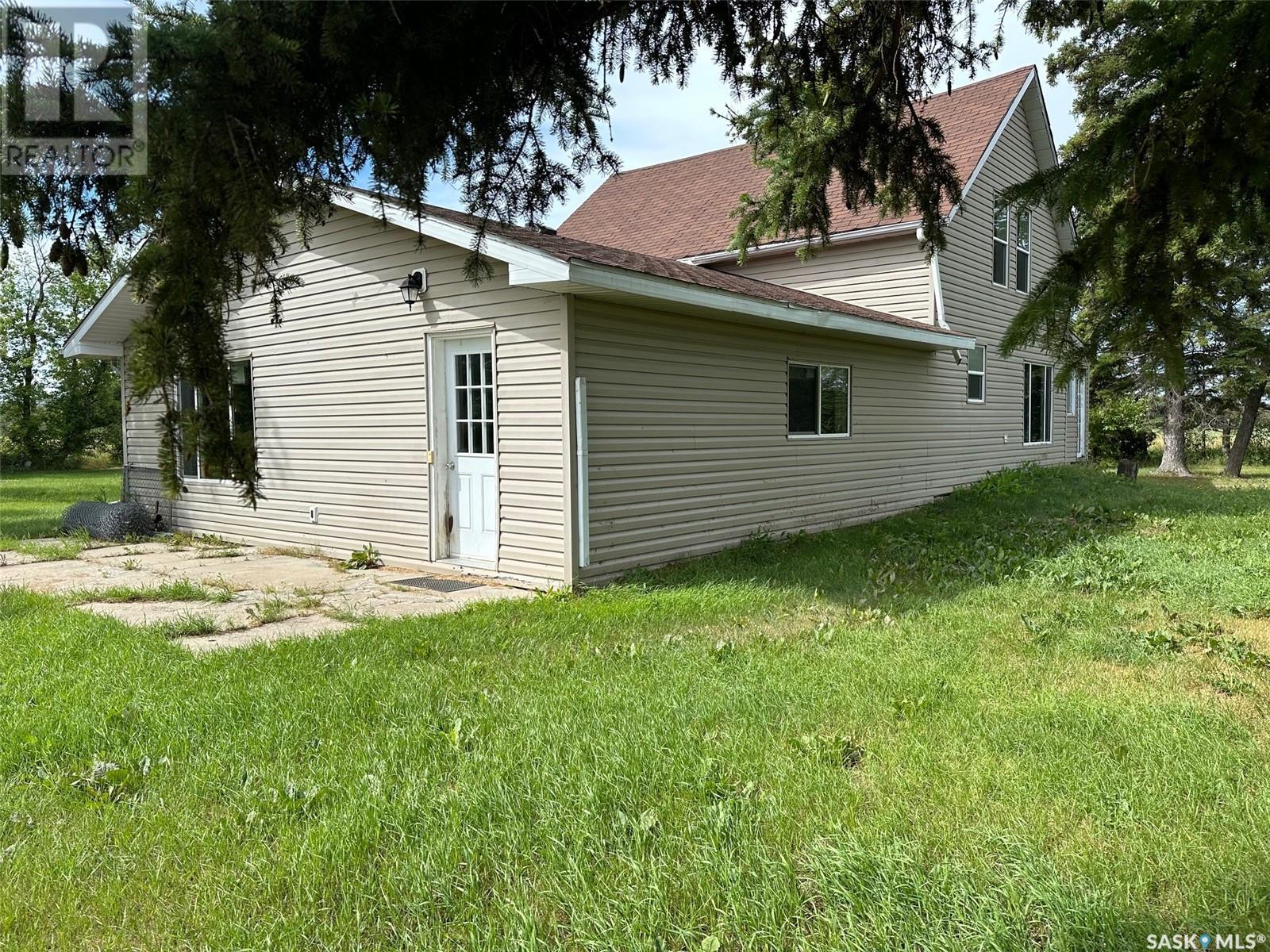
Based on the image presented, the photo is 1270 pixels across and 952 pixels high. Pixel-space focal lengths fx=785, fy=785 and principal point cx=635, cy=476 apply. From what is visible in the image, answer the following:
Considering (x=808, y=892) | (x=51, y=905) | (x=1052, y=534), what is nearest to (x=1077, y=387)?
(x=1052, y=534)

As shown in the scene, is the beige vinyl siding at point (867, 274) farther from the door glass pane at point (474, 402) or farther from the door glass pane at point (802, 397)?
the door glass pane at point (474, 402)

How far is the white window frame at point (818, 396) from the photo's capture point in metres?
9.73

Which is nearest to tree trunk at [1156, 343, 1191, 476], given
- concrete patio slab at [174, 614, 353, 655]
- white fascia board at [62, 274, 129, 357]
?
concrete patio slab at [174, 614, 353, 655]

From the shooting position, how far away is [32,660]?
4734mm

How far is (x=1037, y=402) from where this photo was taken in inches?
669

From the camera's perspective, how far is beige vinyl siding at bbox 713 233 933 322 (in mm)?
12648

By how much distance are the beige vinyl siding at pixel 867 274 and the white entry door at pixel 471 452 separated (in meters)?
6.53

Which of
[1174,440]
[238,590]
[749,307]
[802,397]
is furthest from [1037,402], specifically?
[238,590]

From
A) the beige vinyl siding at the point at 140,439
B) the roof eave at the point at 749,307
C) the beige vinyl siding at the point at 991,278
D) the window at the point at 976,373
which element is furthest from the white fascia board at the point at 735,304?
the beige vinyl siding at the point at 140,439

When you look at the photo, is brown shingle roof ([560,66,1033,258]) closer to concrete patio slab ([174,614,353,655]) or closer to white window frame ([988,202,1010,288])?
white window frame ([988,202,1010,288])

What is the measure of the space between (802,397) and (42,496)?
1863 cm

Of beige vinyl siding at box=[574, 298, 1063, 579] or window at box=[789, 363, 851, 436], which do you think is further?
window at box=[789, 363, 851, 436]

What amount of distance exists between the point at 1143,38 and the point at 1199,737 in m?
2.92

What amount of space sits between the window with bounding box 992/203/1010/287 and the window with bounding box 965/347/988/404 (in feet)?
5.05
